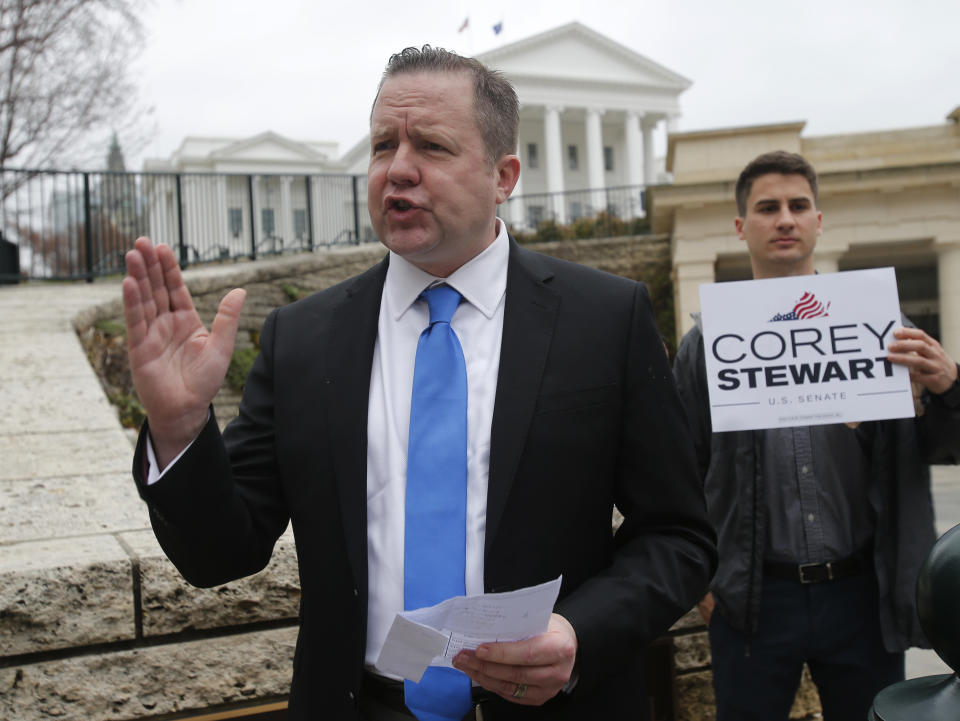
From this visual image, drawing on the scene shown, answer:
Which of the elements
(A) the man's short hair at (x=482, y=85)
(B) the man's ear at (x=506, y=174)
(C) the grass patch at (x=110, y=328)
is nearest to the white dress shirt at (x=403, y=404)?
(B) the man's ear at (x=506, y=174)

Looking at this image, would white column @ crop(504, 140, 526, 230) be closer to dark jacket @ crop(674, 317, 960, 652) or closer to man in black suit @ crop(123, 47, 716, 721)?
dark jacket @ crop(674, 317, 960, 652)

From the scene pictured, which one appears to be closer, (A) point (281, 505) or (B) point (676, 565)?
(B) point (676, 565)

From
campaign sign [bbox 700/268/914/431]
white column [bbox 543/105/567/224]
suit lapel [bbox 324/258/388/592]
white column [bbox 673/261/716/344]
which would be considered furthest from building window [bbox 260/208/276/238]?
white column [bbox 543/105/567/224]

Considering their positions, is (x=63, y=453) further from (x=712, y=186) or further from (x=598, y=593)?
(x=712, y=186)

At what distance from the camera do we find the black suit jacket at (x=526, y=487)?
169cm

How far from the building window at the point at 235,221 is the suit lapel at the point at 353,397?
14.2 m

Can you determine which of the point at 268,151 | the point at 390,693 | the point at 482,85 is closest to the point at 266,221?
the point at 482,85

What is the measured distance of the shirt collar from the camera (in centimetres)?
196

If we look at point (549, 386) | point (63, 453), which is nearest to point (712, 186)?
point (63, 453)

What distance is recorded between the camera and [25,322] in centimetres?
677

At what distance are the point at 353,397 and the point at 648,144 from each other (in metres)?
69.8

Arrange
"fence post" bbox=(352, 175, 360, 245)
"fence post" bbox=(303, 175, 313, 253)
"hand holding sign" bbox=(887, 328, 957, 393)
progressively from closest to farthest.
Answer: "hand holding sign" bbox=(887, 328, 957, 393) → "fence post" bbox=(303, 175, 313, 253) → "fence post" bbox=(352, 175, 360, 245)

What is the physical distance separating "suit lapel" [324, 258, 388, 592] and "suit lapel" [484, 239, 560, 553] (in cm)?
28

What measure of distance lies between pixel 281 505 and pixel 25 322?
583 centimetres
